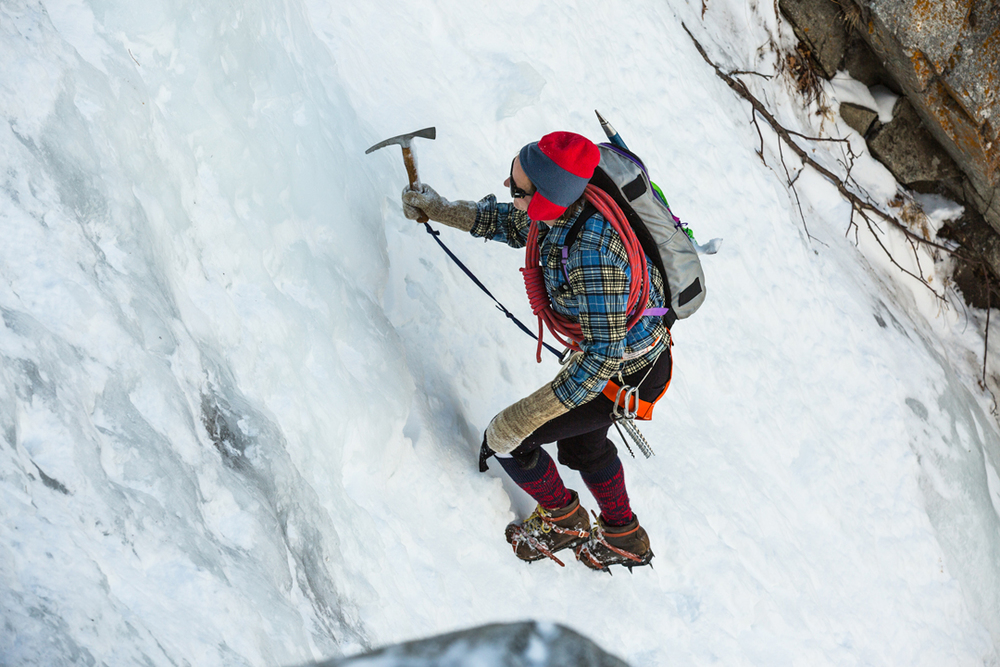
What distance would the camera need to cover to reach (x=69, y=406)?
1.57 metres

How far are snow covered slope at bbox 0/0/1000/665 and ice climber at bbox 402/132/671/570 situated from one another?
211 mm

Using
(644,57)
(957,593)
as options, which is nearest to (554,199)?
(644,57)

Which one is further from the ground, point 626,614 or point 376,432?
point 376,432

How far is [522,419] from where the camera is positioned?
2500mm

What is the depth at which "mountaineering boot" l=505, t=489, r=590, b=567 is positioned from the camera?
3.00m

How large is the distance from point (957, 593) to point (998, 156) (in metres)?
3.93

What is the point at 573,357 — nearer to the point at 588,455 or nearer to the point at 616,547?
the point at 588,455

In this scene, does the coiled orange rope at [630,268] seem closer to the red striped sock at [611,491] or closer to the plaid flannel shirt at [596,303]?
the plaid flannel shirt at [596,303]

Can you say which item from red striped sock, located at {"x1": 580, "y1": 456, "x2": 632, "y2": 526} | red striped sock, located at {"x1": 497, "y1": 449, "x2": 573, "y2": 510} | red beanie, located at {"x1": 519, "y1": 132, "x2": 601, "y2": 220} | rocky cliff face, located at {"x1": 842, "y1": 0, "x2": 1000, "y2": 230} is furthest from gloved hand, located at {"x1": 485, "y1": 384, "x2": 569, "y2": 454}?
rocky cliff face, located at {"x1": 842, "y1": 0, "x2": 1000, "y2": 230}

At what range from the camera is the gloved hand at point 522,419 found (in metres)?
2.41

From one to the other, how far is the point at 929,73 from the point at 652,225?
5428 millimetres

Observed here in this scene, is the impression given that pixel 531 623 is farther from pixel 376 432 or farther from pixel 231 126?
pixel 231 126

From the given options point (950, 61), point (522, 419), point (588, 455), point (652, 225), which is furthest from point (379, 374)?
point (950, 61)

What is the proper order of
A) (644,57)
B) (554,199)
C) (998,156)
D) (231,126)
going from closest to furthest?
(554,199) < (231,126) < (644,57) < (998,156)
